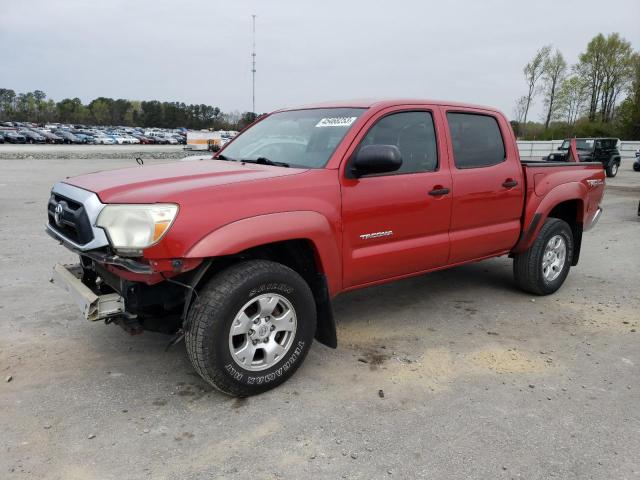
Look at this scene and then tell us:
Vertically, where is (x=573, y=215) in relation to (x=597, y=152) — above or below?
below

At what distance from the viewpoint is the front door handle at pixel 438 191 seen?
13.3 feet

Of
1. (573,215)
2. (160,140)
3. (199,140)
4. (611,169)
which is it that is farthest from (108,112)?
(573,215)

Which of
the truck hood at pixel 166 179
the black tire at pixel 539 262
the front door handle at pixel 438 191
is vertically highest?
the truck hood at pixel 166 179

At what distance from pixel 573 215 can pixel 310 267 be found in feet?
11.5

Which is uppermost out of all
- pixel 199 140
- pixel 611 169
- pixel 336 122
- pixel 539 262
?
pixel 336 122

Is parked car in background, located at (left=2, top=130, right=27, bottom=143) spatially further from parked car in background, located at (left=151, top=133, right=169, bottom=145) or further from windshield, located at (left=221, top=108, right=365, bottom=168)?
windshield, located at (left=221, top=108, right=365, bottom=168)

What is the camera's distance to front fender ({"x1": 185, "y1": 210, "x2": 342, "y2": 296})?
2.94m

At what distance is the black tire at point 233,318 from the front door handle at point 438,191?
4.38ft

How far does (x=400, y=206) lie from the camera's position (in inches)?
151

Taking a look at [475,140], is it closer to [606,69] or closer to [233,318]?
[233,318]

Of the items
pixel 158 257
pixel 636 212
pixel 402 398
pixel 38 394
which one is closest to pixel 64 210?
pixel 158 257

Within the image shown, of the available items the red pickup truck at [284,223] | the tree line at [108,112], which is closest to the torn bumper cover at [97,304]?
the red pickup truck at [284,223]

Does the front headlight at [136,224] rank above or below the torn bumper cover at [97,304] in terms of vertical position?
above

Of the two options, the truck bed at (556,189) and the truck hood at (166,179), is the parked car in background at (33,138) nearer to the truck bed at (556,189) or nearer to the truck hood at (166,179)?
the truck hood at (166,179)
